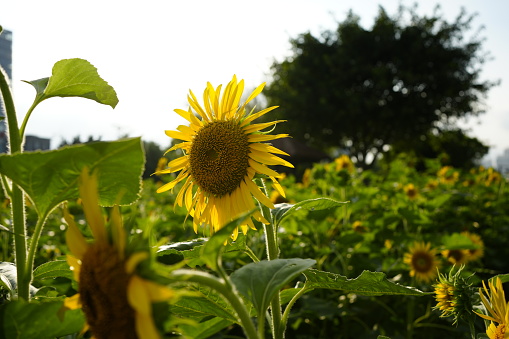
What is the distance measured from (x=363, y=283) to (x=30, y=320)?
1.56ft

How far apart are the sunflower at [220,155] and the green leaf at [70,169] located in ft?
1.65

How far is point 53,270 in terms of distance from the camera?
757 millimetres

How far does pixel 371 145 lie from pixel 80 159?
2411 cm

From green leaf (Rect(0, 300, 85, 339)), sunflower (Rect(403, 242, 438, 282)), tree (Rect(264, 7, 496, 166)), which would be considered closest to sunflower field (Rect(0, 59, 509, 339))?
green leaf (Rect(0, 300, 85, 339))

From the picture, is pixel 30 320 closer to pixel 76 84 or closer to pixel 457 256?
pixel 76 84

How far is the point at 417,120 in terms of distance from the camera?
2277cm

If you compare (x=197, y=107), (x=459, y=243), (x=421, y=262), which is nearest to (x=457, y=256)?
(x=421, y=262)

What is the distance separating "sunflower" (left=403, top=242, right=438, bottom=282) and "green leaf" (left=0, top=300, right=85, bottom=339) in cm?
256

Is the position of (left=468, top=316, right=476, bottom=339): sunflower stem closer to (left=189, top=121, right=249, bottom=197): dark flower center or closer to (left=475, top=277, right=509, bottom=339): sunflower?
(left=475, top=277, right=509, bottom=339): sunflower

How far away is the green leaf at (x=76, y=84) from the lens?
0.73m

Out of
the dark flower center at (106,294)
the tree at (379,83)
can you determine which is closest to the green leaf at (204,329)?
the dark flower center at (106,294)

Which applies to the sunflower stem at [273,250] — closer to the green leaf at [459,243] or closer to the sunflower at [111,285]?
the sunflower at [111,285]

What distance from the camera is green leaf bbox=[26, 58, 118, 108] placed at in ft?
2.39

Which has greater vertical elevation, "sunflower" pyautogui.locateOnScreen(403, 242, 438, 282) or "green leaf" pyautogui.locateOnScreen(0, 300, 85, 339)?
"green leaf" pyautogui.locateOnScreen(0, 300, 85, 339)
